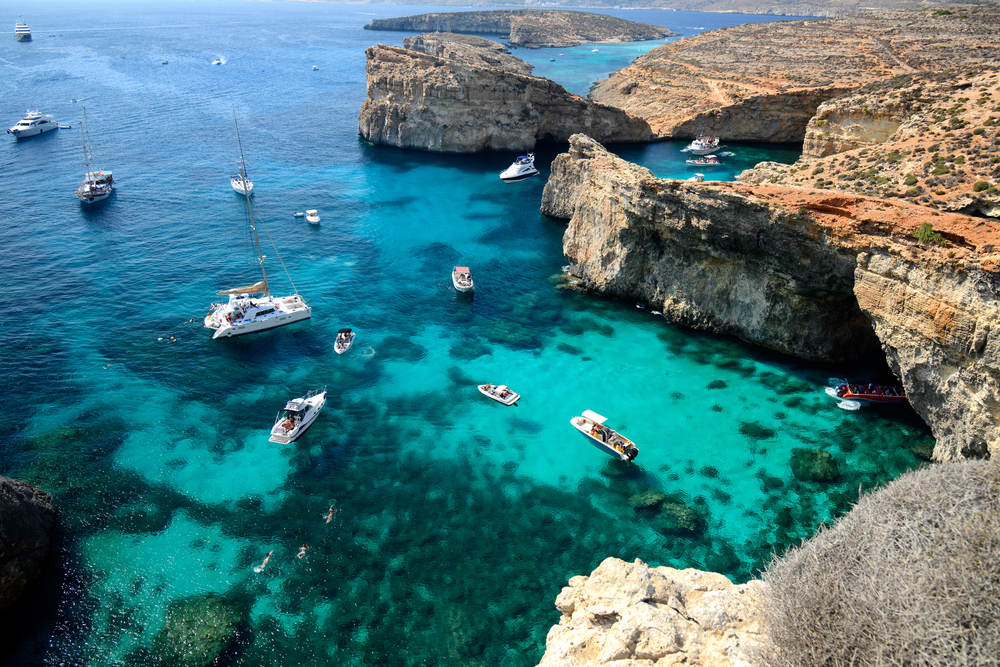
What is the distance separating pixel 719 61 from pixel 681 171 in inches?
2394

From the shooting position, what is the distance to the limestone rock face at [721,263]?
41.5 m

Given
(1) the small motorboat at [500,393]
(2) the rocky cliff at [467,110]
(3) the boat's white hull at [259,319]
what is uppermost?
(2) the rocky cliff at [467,110]

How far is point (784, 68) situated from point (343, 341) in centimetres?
11187

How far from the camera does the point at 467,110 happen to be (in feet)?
314

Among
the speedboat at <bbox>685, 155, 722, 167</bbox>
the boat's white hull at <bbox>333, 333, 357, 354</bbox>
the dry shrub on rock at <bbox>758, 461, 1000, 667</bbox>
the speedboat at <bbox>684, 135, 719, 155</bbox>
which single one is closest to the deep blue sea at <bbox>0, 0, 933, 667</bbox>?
the boat's white hull at <bbox>333, 333, 357, 354</bbox>

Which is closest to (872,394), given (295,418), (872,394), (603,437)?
(872,394)

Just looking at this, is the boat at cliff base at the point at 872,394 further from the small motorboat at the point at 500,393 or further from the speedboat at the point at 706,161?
the speedboat at the point at 706,161

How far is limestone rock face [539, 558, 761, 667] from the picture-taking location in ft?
59.0

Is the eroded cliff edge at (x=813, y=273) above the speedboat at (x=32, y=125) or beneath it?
beneath

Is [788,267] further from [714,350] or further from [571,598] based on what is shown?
[571,598]

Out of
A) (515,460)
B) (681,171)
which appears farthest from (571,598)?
(681,171)

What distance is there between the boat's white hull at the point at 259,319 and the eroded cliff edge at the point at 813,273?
2821cm

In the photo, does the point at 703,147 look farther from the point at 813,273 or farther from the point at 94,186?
the point at 94,186

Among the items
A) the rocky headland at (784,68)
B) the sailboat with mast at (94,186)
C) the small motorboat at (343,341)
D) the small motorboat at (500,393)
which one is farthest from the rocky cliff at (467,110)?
the small motorboat at (500,393)
